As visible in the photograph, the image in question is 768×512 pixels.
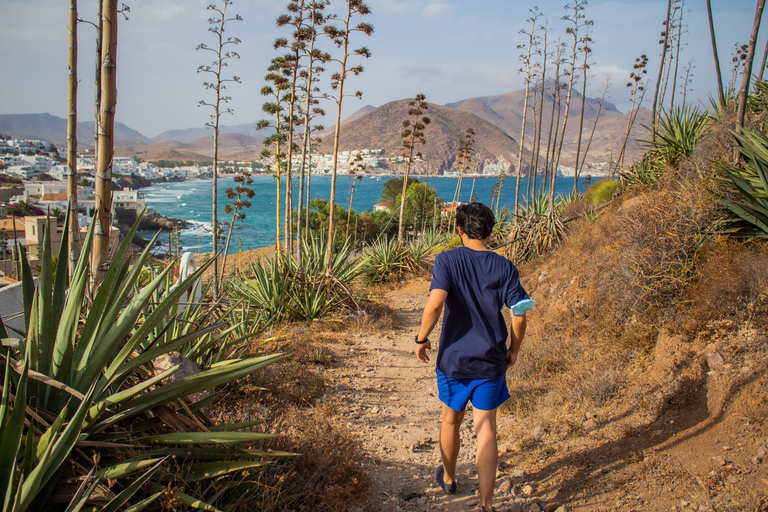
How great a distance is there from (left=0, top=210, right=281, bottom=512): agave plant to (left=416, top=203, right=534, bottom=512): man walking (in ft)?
3.40

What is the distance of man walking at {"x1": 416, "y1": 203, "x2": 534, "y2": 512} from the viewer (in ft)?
9.07

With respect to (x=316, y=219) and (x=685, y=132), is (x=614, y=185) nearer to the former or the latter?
(x=685, y=132)

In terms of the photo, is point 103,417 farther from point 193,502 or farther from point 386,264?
point 386,264

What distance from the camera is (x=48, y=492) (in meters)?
1.75

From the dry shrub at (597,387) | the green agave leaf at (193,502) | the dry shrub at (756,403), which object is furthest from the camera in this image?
the dry shrub at (597,387)

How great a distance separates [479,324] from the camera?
2.79m

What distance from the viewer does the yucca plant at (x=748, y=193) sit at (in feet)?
15.3

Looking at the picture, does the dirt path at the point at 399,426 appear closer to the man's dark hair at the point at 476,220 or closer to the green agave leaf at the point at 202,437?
the green agave leaf at the point at 202,437

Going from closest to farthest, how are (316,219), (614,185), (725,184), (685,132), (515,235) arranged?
(725,184)
(685,132)
(515,235)
(614,185)
(316,219)

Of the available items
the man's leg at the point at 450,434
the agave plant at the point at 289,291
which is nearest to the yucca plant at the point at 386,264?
the agave plant at the point at 289,291

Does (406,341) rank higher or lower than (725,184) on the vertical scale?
lower

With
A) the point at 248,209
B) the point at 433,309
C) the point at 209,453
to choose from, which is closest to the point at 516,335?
the point at 433,309

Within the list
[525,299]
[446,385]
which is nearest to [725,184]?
[525,299]

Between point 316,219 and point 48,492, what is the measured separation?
136 ft
